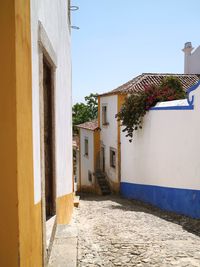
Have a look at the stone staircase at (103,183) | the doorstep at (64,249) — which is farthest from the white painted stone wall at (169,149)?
the doorstep at (64,249)

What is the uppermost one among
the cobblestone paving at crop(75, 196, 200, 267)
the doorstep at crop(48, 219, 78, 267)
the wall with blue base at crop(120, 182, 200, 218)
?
the doorstep at crop(48, 219, 78, 267)

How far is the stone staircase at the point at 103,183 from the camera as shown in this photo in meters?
18.2

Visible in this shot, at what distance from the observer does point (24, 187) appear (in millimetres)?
2039

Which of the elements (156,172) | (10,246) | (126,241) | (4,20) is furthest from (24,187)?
(156,172)

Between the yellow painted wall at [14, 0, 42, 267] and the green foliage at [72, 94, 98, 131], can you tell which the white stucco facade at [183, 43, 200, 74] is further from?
the yellow painted wall at [14, 0, 42, 267]

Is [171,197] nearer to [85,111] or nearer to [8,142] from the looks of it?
[8,142]

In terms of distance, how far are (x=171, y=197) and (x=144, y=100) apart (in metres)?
3.98

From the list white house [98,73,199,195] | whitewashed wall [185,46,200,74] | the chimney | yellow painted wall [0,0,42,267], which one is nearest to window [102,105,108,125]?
white house [98,73,199,195]

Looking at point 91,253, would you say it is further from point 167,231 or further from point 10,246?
point 10,246

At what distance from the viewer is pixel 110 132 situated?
59.3 ft

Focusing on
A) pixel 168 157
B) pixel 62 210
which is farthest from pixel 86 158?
pixel 62 210

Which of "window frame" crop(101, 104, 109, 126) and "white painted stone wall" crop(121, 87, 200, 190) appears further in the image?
"window frame" crop(101, 104, 109, 126)

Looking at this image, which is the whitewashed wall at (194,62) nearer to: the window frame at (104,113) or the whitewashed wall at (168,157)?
the window frame at (104,113)

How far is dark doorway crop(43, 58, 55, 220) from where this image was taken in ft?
15.4
